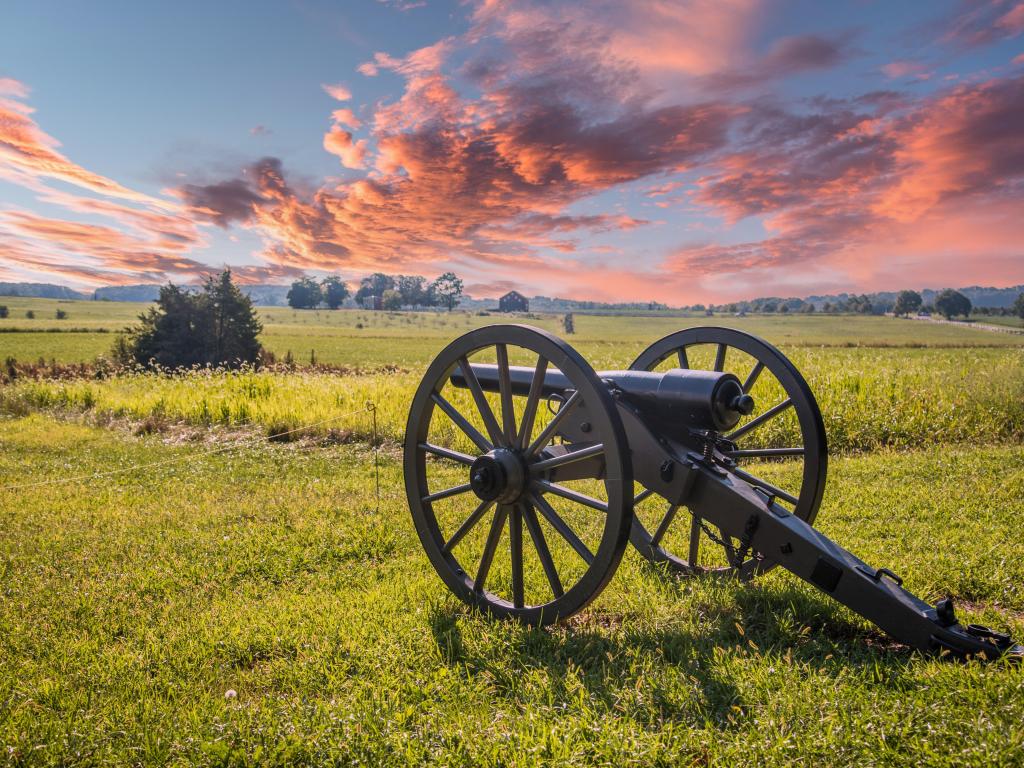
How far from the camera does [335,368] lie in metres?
25.9

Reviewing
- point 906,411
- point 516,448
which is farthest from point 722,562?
point 906,411

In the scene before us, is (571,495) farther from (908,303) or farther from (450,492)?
(908,303)

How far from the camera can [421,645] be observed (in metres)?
3.80

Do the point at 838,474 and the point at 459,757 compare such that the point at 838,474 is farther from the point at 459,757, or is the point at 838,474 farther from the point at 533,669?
the point at 459,757

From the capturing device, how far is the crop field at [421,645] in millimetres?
2820

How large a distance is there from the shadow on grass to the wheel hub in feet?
2.63

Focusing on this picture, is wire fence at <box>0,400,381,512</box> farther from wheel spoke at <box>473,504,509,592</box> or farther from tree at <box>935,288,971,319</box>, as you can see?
tree at <box>935,288,971,319</box>

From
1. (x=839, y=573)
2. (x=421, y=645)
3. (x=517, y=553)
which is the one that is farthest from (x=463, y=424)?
(x=839, y=573)

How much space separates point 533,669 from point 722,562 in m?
2.38

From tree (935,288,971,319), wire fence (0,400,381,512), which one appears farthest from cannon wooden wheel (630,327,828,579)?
tree (935,288,971,319)

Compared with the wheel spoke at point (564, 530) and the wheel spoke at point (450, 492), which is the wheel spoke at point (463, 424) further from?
the wheel spoke at point (564, 530)

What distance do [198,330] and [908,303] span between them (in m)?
119

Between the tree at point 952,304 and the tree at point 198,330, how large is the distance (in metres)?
115

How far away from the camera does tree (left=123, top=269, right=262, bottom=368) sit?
29.2 m
